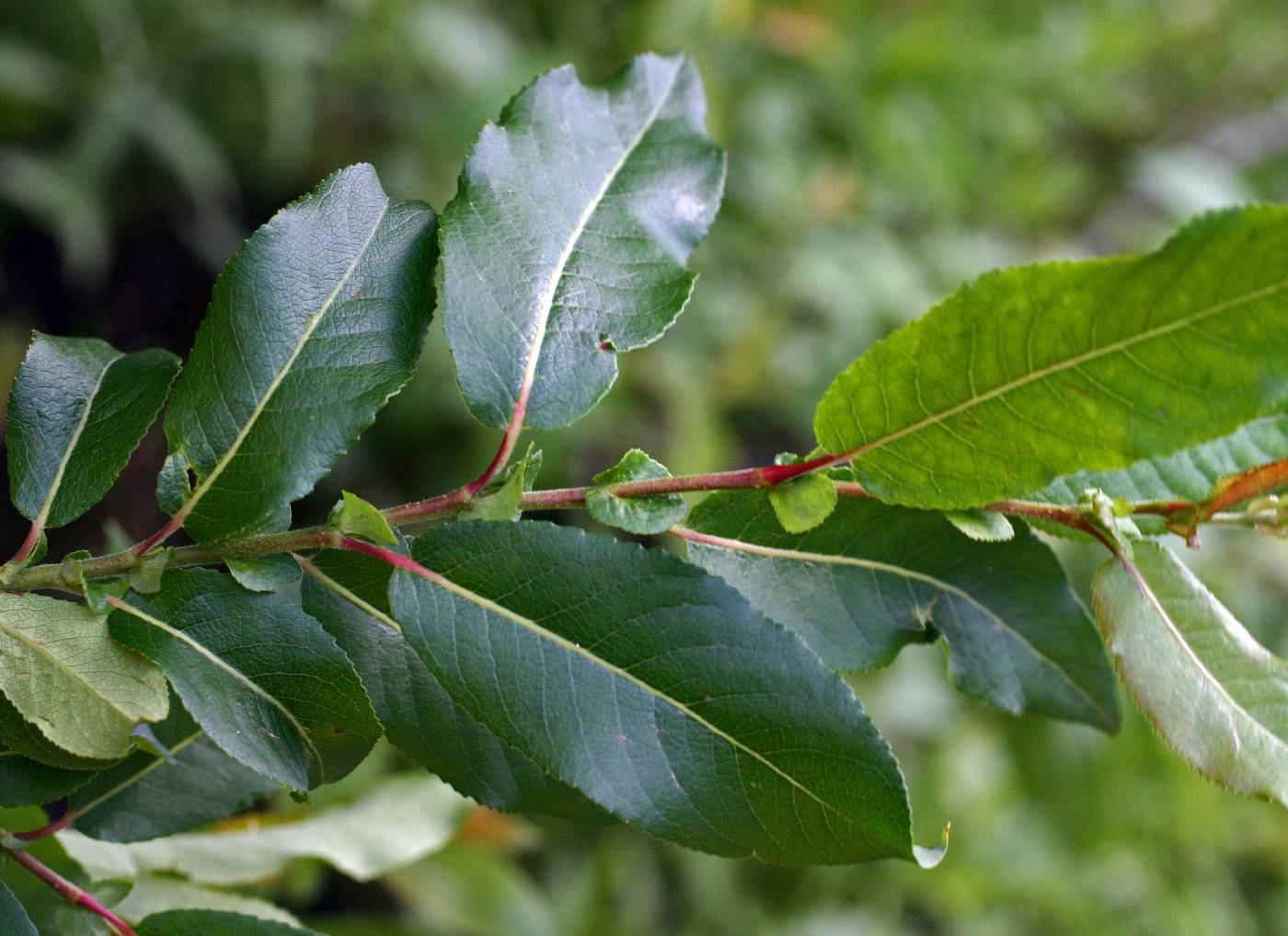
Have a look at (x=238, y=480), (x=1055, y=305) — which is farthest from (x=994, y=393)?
(x=238, y=480)

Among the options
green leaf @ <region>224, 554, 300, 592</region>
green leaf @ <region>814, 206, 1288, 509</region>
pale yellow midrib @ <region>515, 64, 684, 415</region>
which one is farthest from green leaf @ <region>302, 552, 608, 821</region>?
green leaf @ <region>814, 206, 1288, 509</region>

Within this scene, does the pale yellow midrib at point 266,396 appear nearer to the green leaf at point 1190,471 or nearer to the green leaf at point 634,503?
the green leaf at point 634,503

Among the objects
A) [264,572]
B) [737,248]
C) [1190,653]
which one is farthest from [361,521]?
[737,248]

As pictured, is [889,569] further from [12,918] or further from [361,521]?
[12,918]

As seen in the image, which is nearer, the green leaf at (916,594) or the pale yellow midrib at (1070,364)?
the pale yellow midrib at (1070,364)

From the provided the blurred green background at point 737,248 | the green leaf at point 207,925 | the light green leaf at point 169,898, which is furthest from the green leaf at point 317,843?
the blurred green background at point 737,248

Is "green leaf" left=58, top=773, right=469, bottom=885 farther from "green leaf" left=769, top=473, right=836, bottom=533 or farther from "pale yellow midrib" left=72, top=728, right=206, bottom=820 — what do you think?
"green leaf" left=769, top=473, right=836, bottom=533
